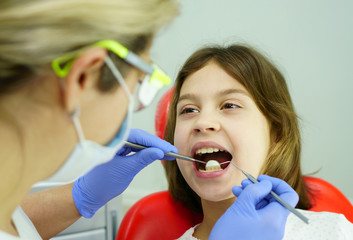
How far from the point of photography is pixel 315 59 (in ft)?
7.17

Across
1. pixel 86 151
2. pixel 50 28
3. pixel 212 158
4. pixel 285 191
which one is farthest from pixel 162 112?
pixel 50 28

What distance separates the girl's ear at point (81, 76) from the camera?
2.07ft

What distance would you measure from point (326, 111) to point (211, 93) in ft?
3.92

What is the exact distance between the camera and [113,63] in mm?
695

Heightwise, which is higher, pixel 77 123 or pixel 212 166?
pixel 77 123

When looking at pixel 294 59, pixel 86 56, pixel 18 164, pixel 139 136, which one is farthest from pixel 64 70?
pixel 294 59

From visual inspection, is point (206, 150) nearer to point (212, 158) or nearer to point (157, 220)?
point (212, 158)

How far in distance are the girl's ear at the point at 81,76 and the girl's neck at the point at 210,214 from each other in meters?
0.84

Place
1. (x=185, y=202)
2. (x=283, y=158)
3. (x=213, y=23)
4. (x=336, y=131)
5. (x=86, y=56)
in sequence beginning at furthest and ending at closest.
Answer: (x=213, y=23)
(x=336, y=131)
(x=185, y=202)
(x=283, y=158)
(x=86, y=56)

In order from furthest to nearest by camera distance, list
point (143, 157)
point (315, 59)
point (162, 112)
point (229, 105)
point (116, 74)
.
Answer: point (315, 59) → point (162, 112) → point (229, 105) → point (143, 157) → point (116, 74)

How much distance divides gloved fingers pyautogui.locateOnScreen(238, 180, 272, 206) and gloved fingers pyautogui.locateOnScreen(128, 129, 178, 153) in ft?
1.04

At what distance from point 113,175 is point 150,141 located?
18cm

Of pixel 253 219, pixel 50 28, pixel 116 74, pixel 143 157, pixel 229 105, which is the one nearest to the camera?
pixel 50 28

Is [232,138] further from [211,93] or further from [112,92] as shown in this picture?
[112,92]
